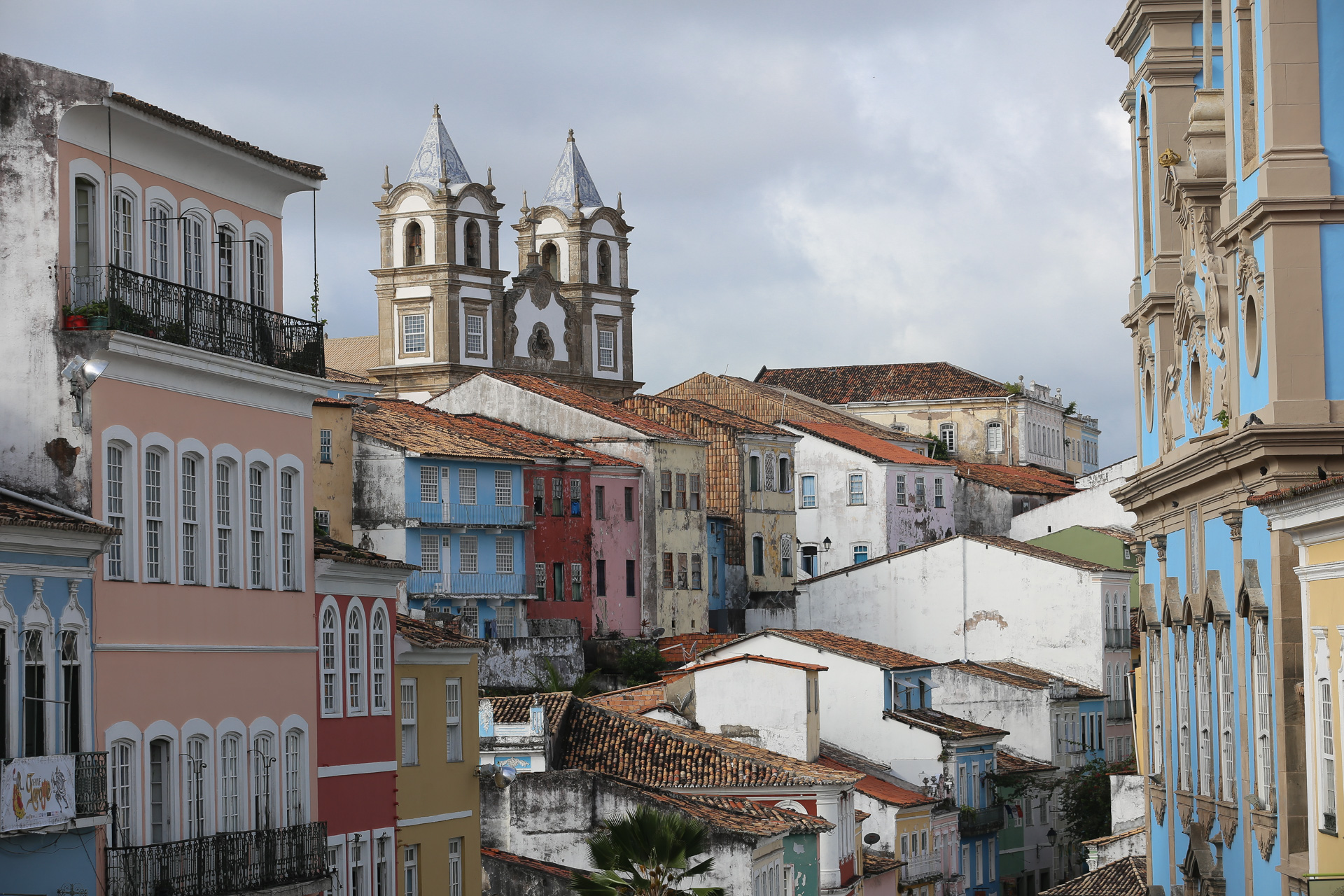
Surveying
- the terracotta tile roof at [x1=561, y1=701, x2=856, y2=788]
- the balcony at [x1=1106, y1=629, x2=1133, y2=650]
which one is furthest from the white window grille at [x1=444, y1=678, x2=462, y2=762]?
the balcony at [x1=1106, y1=629, x2=1133, y2=650]

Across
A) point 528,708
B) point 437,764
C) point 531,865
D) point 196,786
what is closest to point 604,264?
point 528,708

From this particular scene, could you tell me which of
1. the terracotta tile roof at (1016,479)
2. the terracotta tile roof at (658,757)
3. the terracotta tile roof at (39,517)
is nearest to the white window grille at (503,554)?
the terracotta tile roof at (658,757)

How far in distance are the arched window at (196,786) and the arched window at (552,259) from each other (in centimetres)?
9259

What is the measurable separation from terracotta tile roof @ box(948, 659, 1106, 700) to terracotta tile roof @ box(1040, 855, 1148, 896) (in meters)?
24.8

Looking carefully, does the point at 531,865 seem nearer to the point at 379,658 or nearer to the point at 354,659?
the point at 379,658

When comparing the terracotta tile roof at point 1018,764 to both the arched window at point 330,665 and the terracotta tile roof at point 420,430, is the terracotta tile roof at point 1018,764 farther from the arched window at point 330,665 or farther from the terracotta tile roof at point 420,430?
the arched window at point 330,665

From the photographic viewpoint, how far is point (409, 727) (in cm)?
3644

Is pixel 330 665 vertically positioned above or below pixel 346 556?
below

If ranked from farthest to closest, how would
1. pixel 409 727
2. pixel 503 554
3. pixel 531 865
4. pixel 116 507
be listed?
pixel 503 554
pixel 531 865
pixel 409 727
pixel 116 507

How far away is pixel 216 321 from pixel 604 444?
51.6 m

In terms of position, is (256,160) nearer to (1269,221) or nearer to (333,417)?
(1269,221)

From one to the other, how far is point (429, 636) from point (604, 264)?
8603 cm

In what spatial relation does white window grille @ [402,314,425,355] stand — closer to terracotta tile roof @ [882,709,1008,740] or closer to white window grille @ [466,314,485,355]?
white window grille @ [466,314,485,355]

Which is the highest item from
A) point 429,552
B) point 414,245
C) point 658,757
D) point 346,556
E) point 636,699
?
point 414,245
